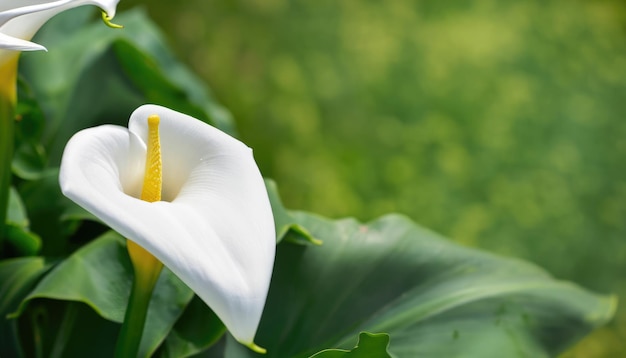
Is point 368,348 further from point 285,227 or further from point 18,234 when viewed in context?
point 18,234

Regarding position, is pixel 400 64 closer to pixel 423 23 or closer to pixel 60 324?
pixel 423 23

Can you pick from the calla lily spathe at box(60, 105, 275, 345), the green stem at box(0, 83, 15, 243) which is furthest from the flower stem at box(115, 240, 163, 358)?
the green stem at box(0, 83, 15, 243)

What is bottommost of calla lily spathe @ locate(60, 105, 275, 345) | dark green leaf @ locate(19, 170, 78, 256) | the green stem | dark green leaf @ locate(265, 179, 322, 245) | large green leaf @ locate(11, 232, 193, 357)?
dark green leaf @ locate(19, 170, 78, 256)

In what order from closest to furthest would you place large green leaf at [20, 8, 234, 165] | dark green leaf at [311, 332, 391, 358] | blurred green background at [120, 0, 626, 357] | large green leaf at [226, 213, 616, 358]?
dark green leaf at [311, 332, 391, 358]
large green leaf at [226, 213, 616, 358]
large green leaf at [20, 8, 234, 165]
blurred green background at [120, 0, 626, 357]

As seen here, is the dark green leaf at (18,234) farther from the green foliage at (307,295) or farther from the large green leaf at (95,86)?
the large green leaf at (95,86)

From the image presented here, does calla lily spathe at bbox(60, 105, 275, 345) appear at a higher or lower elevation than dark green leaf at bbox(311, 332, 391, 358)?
higher

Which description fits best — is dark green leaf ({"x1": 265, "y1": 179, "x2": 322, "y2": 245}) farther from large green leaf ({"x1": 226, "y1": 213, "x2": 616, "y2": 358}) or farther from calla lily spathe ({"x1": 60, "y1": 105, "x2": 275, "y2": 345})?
calla lily spathe ({"x1": 60, "y1": 105, "x2": 275, "y2": 345})

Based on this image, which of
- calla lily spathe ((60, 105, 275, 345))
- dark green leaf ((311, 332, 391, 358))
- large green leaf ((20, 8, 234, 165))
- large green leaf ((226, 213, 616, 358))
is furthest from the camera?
large green leaf ((20, 8, 234, 165))
